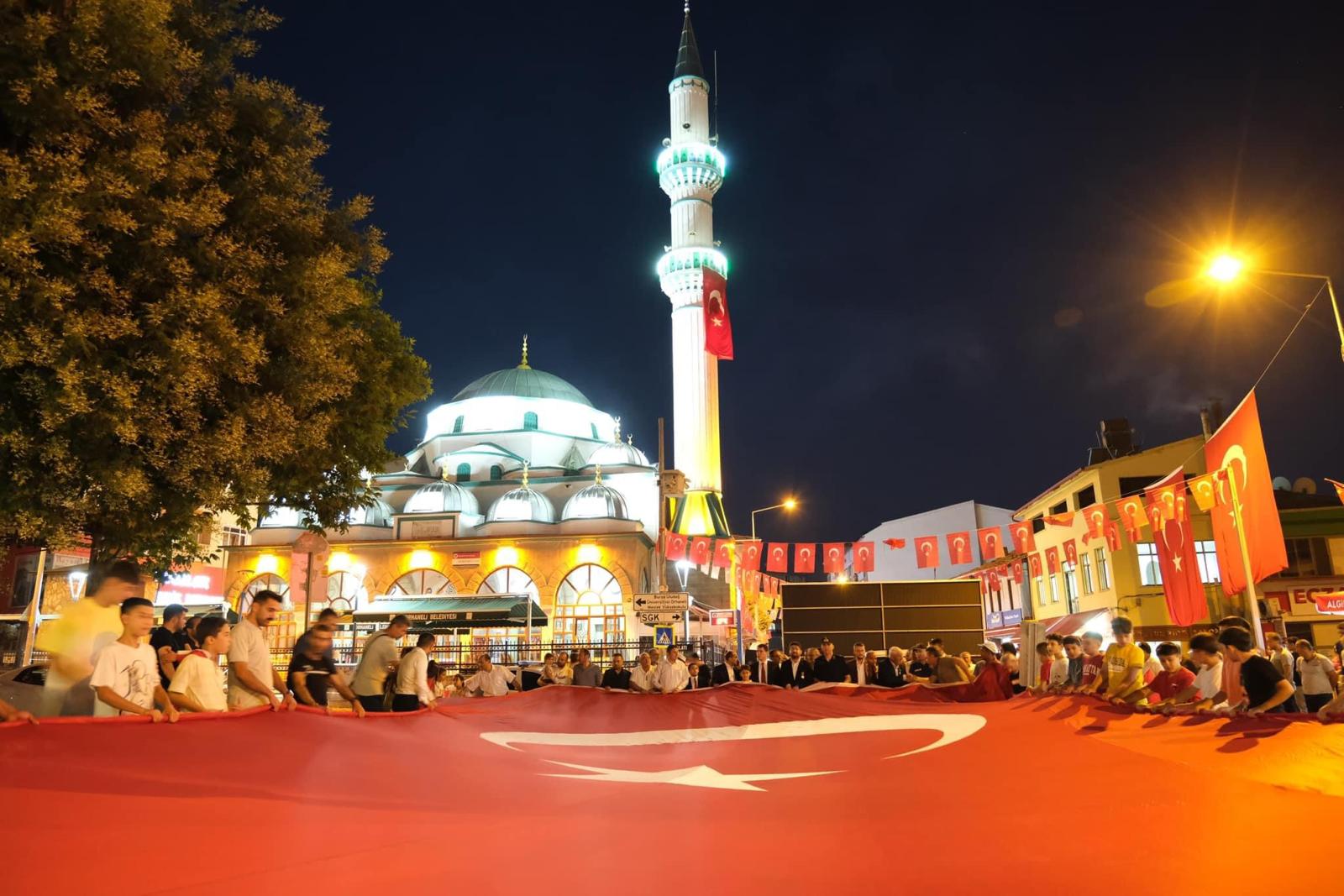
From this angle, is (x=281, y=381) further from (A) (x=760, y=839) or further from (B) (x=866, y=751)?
(A) (x=760, y=839)

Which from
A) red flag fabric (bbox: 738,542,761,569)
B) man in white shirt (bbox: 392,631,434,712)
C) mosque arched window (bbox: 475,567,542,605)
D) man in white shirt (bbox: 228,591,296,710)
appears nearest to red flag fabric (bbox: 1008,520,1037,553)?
red flag fabric (bbox: 738,542,761,569)

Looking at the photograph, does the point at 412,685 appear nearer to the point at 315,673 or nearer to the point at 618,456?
the point at 315,673

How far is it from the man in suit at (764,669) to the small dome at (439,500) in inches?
1095

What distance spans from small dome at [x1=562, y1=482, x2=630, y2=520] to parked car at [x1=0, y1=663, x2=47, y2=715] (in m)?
29.4

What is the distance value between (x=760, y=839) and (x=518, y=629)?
1328 inches

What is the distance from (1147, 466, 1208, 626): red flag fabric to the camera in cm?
2098

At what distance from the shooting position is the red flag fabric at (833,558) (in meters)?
28.6

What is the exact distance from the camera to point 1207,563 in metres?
32.1

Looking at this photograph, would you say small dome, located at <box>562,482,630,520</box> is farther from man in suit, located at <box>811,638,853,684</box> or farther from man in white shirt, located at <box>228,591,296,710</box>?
man in white shirt, located at <box>228,591,296,710</box>

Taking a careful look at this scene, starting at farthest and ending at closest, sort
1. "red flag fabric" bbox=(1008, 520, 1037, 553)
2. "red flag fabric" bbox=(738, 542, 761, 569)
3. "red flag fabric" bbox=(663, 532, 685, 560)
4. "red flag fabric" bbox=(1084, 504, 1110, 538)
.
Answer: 1. "red flag fabric" bbox=(663, 532, 685, 560)
2. "red flag fabric" bbox=(738, 542, 761, 569)
3. "red flag fabric" bbox=(1008, 520, 1037, 553)
4. "red flag fabric" bbox=(1084, 504, 1110, 538)

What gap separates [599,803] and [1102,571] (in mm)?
33966

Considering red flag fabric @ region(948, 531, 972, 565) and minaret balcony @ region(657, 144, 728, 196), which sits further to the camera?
minaret balcony @ region(657, 144, 728, 196)

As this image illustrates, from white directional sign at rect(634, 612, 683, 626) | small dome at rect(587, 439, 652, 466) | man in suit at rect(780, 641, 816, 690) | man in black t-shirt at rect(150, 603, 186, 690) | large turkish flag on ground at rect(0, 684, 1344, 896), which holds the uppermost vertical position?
small dome at rect(587, 439, 652, 466)

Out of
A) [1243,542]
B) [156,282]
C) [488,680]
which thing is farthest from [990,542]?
[156,282]
